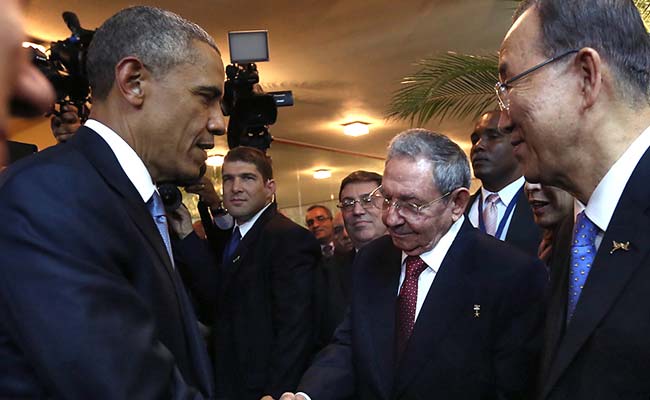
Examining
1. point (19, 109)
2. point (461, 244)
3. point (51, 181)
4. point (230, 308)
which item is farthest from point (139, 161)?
point (230, 308)

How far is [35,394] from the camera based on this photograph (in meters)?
1.09

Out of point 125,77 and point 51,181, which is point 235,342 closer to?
point 125,77

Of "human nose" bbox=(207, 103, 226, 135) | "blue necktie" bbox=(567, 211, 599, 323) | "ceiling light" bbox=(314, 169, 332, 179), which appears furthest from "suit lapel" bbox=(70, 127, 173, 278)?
"ceiling light" bbox=(314, 169, 332, 179)

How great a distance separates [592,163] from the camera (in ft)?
4.73

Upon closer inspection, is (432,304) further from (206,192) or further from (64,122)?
(206,192)

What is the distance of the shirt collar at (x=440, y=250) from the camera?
88.2 inches

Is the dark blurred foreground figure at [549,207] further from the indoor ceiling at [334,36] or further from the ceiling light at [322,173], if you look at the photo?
the ceiling light at [322,173]

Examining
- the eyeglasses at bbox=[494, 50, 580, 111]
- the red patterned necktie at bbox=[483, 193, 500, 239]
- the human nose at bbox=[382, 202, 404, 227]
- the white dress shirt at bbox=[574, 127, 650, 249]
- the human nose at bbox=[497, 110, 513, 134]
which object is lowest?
the red patterned necktie at bbox=[483, 193, 500, 239]

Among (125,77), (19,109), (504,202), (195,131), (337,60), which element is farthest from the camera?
(337,60)

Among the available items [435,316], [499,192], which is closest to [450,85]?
[499,192]

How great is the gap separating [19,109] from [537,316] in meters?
1.78

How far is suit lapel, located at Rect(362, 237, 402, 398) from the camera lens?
2076mm

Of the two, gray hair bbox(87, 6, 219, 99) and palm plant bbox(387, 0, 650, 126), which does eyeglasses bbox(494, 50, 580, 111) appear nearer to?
gray hair bbox(87, 6, 219, 99)

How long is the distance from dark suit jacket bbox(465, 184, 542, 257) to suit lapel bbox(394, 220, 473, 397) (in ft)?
3.74
